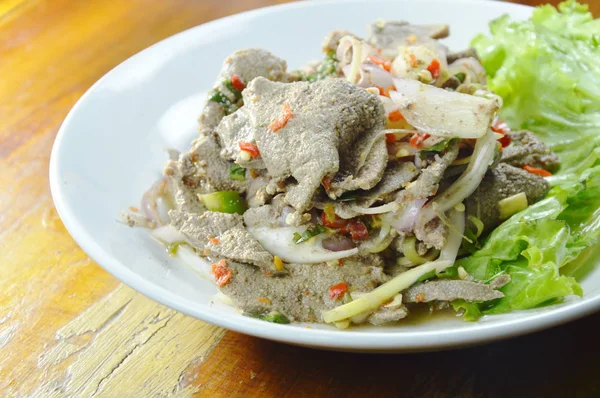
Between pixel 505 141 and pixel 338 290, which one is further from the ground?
pixel 505 141

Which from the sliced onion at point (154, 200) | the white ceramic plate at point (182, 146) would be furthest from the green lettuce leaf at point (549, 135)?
the sliced onion at point (154, 200)

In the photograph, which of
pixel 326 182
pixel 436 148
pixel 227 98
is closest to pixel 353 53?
pixel 227 98

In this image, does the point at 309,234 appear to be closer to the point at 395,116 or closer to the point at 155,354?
the point at 395,116

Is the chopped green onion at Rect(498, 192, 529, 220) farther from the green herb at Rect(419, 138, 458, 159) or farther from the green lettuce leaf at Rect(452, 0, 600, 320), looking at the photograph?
the green herb at Rect(419, 138, 458, 159)

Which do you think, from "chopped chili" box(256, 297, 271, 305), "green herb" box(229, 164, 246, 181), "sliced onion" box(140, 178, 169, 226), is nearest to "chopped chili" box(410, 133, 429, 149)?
"green herb" box(229, 164, 246, 181)

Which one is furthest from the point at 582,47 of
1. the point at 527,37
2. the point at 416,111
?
the point at 416,111

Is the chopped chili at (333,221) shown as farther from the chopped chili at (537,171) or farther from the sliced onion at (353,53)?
the chopped chili at (537,171)
